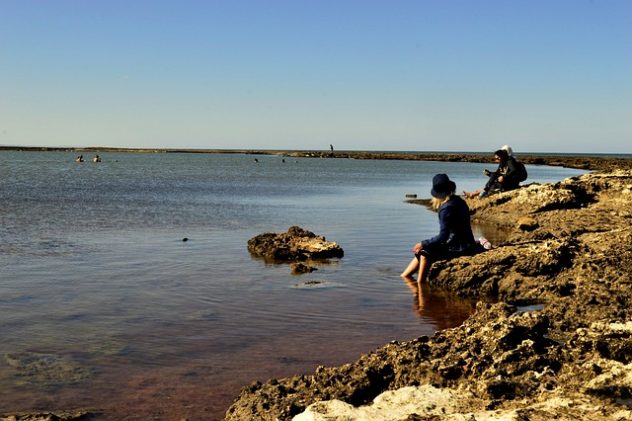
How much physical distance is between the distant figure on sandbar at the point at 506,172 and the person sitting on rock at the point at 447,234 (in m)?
6.62

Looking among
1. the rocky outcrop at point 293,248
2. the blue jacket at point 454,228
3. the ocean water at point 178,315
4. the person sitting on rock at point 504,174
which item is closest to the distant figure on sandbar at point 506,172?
the person sitting on rock at point 504,174

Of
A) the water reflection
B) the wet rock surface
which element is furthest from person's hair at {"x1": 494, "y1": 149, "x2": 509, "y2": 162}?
the wet rock surface

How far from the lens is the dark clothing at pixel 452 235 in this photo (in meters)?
9.68

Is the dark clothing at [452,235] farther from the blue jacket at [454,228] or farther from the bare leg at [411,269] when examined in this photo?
the bare leg at [411,269]

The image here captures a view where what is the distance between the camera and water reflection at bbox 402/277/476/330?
786 cm

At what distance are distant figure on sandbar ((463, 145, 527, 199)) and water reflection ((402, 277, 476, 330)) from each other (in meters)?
7.56

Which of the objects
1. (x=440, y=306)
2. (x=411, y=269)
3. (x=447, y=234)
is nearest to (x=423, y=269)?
(x=411, y=269)

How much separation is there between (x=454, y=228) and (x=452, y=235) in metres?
0.13

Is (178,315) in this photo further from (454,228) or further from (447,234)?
(454,228)

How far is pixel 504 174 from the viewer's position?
1748 centimetres

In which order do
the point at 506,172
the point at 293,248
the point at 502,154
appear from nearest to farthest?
the point at 293,248 < the point at 502,154 < the point at 506,172

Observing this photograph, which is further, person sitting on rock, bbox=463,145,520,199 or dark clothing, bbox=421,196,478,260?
person sitting on rock, bbox=463,145,520,199

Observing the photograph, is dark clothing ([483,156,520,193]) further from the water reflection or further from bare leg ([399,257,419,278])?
the water reflection

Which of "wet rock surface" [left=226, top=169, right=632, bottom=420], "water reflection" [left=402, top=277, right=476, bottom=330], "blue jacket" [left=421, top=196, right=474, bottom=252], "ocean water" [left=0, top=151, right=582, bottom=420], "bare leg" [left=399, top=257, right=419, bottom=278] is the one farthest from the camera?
"bare leg" [left=399, top=257, right=419, bottom=278]
